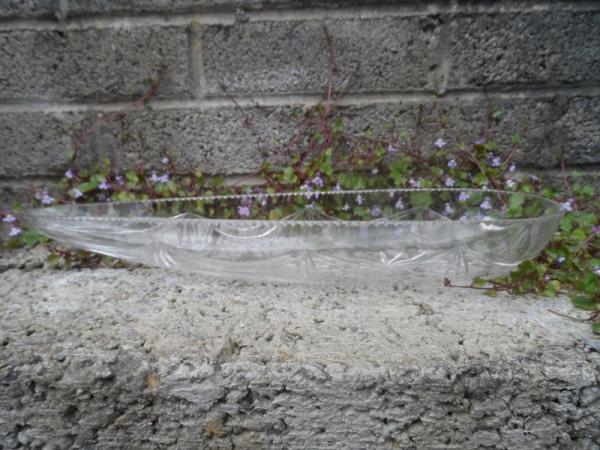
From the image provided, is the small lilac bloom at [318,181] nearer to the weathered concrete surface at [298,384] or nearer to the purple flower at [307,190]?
the purple flower at [307,190]

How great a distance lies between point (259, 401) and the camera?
0.74 meters

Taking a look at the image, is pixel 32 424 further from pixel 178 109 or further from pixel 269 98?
pixel 269 98

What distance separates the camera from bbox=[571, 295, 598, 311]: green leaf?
879mm

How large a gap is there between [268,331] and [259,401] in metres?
0.14

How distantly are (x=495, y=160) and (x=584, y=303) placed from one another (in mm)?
513

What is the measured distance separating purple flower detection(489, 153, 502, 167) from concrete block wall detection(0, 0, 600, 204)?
3.3 inches

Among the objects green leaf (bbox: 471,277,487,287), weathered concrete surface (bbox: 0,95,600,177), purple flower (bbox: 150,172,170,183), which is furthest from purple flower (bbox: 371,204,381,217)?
purple flower (bbox: 150,172,170,183)

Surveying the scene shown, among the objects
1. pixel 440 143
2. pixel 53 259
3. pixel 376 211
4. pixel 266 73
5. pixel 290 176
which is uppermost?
pixel 266 73

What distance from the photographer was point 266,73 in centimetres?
115

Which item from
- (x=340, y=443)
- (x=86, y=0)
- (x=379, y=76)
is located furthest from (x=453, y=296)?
(x=86, y=0)

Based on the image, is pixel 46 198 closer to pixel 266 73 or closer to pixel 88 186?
pixel 88 186

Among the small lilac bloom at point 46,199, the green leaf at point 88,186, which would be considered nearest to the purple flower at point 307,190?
the green leaf at point 88,186

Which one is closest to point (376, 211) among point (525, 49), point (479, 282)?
point (479, 282)

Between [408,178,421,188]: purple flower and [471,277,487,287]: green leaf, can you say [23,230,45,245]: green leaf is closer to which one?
[408,178,421,188]: purple flower
